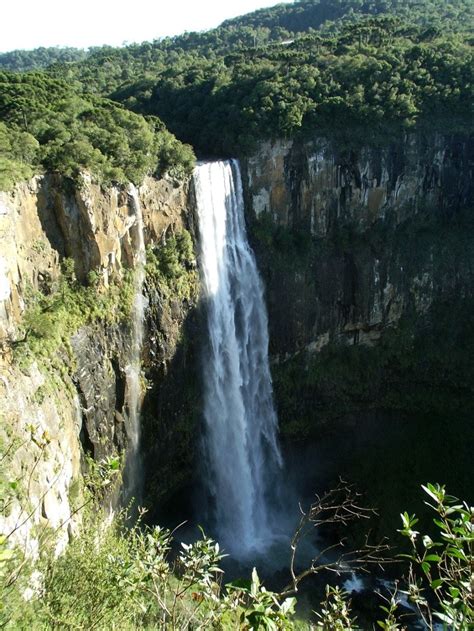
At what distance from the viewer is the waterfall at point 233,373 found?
71.2 ft

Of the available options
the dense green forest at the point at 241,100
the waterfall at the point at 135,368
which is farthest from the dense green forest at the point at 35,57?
the waterfall at the point at 135,368

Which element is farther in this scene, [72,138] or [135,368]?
[135,368]

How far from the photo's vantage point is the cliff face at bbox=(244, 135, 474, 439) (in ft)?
79.0

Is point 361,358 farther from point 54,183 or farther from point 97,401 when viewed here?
point 54,183

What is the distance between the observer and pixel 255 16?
52594 millimetres

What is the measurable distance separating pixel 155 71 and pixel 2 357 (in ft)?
84.5

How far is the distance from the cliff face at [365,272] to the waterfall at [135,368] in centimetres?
624

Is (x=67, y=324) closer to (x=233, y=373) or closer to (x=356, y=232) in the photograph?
(x=233, y=373)

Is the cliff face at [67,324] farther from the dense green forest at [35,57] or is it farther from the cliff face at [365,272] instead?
the dense green forest at [35,57]

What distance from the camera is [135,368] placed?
18469mm

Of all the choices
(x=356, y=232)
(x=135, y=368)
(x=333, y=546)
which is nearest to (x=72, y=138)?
(x=135, y=368)

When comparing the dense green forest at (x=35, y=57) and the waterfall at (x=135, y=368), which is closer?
the waterfall at (x=135, y=368)

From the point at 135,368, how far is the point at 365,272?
12.0 meters

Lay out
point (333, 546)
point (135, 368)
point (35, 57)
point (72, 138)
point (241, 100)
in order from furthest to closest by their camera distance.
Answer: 1. point (35, 57)
2. point (241, 100)
3. point (135, 368)
4. point (72, 138)
5. point (333, 546)
